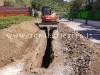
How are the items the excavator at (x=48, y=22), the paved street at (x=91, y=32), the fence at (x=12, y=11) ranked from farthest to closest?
the fence at (x=12, y=11), the excavator at (x=48, y=22), the paved street at (x=91, y=32)

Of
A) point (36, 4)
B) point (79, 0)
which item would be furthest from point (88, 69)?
point (79, 0)

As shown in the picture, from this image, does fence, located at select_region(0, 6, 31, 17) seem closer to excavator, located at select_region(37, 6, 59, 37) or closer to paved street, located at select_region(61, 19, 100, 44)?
excavator, located at select_region(37, 6, 59, 37)

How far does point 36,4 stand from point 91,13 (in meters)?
20.9

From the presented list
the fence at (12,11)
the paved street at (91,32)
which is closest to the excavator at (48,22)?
the paved street at (91,32)

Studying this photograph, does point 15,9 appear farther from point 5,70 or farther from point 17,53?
point 5,70

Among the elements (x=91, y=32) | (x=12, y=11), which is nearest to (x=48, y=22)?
(x=91, y=32)

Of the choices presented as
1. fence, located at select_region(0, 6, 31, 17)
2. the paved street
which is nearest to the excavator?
the paved street

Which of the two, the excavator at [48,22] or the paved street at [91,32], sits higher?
the excavator at [48,22]

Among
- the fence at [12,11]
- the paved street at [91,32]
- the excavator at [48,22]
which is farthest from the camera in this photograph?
the fence at [12,11]

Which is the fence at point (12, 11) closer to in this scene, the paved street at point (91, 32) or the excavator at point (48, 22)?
the excavator at point (48, 22)

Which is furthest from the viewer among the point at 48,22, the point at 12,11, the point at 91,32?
the point at 12,11

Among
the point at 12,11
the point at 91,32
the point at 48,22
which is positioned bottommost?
the point at 91,32

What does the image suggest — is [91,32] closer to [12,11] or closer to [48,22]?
[48,22]

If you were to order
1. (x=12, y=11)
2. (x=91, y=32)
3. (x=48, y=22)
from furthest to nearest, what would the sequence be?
(x=12, y=11)
(x=91, y=32)
(x=48, y=22)
